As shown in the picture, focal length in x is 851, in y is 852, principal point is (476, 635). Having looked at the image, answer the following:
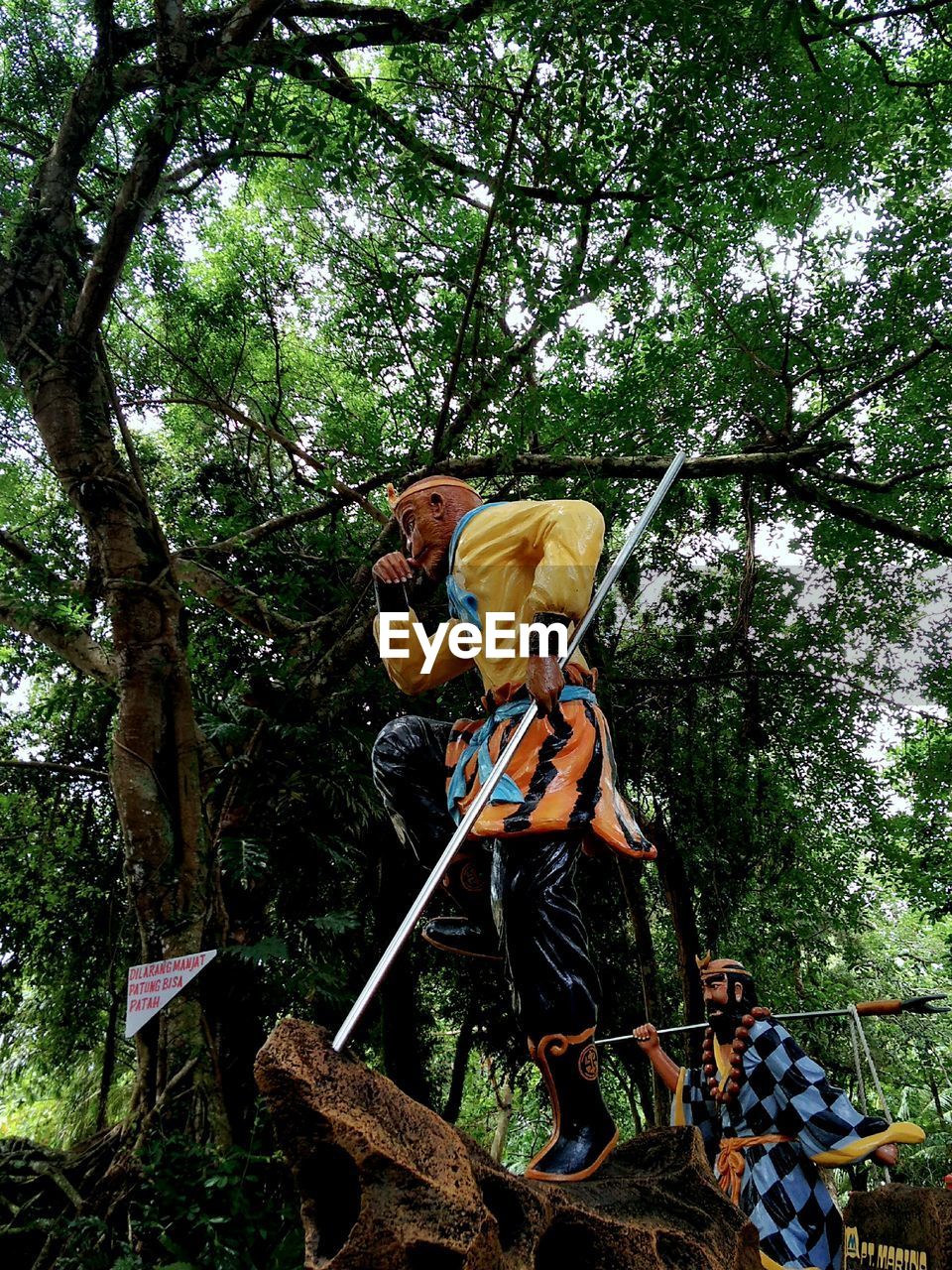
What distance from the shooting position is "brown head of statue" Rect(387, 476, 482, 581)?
332 centimetres

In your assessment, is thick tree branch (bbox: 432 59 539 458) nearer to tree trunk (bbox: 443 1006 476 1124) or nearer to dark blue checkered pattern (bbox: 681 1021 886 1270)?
dark blue checkered pattern (bbox: 681 1021 886 1270)

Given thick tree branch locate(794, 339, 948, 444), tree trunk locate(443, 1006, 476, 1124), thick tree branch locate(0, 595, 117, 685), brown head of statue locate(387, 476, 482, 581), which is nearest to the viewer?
brown head of statue locate(387, 476, 482, 581)

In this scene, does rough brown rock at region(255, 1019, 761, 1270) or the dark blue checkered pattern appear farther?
the dark blue checkered pattern

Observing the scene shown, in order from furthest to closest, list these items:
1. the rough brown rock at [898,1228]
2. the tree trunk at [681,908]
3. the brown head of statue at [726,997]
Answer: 1. the tree trunk at [681,908]
2. the brown head of statue at [726,997]
3. the rough brown rock at [898,1228]

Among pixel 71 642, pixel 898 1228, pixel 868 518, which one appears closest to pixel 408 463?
pixel 71 642

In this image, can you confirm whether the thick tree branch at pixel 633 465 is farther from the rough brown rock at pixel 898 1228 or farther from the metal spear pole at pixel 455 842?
the rough brown rock at pixel 898 1228

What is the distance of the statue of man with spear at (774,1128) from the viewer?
3.12 m

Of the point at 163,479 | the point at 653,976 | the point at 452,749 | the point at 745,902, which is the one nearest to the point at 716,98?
the point at 452,749

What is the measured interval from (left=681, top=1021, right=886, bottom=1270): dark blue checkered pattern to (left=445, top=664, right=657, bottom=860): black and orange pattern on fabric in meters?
1.39

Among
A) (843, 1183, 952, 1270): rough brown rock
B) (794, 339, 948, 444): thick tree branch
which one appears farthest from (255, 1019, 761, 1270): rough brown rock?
(794, 339, 948, 444): thick tree branch

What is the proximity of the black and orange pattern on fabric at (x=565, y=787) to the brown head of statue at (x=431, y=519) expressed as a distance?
673 millimetres

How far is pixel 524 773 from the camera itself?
8.86ft

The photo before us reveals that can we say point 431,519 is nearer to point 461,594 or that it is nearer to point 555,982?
point 461,594

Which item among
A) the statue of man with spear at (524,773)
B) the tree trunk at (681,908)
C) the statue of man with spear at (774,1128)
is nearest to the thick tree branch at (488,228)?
the statue of man with spear at (524,773)
